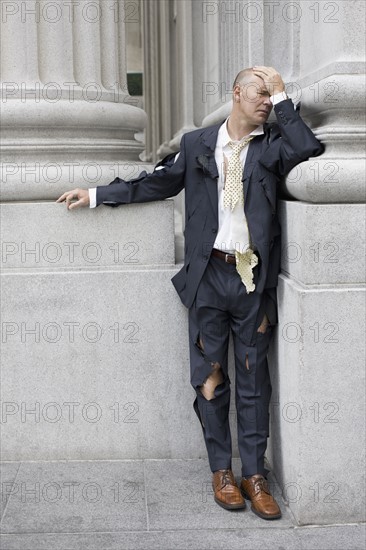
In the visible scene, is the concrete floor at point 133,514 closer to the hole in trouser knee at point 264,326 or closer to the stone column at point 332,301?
the stone column at point 332,301

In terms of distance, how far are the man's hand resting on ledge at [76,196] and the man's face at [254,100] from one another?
3.65 feet

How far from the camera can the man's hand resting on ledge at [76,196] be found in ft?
17.3

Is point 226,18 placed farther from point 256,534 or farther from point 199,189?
point 256,534

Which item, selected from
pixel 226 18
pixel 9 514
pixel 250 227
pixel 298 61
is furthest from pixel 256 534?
pixel 226 18

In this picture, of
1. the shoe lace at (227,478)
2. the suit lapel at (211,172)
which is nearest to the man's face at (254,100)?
the suit lapel at (211,172)

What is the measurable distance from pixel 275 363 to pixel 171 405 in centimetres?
77

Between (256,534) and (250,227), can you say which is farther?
(250,227)

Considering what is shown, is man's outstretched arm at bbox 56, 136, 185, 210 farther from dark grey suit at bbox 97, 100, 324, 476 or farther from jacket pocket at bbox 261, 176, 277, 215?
jacket pocket at bbox 261, 176, 277, 215

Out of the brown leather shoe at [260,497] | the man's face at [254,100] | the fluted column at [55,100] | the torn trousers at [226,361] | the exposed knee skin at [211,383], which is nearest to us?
the brown leather shoe at [260,497]

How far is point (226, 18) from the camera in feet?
22.5

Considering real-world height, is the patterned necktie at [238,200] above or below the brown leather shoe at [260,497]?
above

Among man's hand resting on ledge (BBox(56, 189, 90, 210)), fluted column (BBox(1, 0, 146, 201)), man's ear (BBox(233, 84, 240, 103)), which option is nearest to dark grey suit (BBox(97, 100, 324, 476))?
man's ear (BBox(233, 84, 240, 103))

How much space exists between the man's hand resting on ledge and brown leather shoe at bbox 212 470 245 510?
178 cm

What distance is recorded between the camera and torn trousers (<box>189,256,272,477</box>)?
4.89 metres
